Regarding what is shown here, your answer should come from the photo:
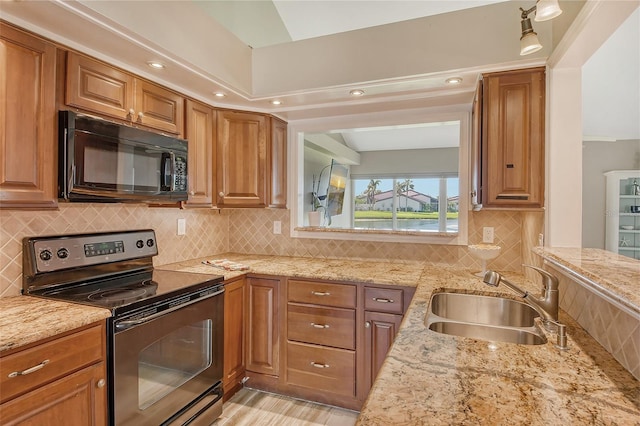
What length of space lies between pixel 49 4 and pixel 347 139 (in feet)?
16.2

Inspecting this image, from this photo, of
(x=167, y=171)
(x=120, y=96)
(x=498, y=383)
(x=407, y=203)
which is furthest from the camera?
(x=407, y=203)

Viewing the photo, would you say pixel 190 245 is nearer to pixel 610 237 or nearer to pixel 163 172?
pixel 163 172

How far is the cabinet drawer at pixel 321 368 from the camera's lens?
7.39 ft

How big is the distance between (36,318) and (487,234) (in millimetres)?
2705

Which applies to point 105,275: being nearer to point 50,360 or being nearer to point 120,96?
point 50,360

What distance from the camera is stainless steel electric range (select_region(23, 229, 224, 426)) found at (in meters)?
1.53

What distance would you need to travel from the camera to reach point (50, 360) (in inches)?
49.4

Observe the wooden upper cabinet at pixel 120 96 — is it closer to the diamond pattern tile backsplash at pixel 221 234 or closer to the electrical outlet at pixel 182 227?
the diamond pattern tile backsplash at pixel 221 234

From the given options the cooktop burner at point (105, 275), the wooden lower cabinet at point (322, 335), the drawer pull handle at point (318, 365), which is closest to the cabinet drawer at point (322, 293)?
the wooden lower cabinet at point (322, 335)

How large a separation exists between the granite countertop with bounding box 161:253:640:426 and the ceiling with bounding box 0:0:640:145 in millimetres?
1559

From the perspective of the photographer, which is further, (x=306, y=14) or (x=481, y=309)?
(x=306, y=14)

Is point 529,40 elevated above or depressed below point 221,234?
above

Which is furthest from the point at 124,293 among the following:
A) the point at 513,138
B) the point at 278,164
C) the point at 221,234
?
the point at 513,138

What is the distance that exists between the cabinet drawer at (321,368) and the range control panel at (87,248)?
123 centimetres
